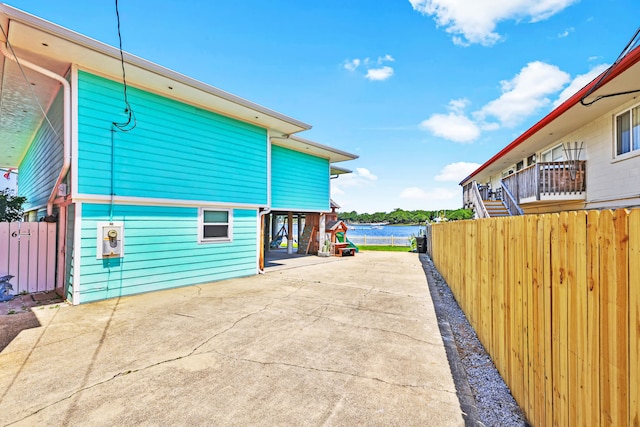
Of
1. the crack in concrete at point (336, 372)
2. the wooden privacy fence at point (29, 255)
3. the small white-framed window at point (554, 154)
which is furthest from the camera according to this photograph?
the small white-framed window at point (554, 154)

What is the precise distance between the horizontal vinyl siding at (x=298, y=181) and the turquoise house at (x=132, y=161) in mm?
1247

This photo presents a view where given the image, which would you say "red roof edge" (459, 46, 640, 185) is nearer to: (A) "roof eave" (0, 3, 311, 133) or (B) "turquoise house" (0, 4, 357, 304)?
(A) "roof eave" (0, 3, 311, 133)

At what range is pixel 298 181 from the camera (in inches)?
449

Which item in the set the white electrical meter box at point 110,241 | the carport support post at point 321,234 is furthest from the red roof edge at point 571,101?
the white electrical meter box at point 110,241

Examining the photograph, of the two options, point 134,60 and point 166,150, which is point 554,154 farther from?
point 134,60

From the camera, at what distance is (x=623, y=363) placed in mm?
1270

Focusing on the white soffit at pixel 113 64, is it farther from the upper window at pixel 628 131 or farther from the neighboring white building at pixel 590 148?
the upper window at pixel 628 131

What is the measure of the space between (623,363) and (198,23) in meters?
8.11

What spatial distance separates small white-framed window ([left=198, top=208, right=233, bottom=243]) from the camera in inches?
301

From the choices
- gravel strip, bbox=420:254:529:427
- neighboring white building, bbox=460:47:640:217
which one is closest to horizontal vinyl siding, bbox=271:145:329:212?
neighboring white building, bbox=460:47:640:217

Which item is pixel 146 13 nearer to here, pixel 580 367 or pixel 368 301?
pixel 368 301

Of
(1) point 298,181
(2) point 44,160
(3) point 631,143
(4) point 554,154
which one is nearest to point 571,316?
(3) point 631,143

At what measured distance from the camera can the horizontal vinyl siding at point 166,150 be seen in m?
5.86

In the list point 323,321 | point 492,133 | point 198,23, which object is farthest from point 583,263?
point 492,133
